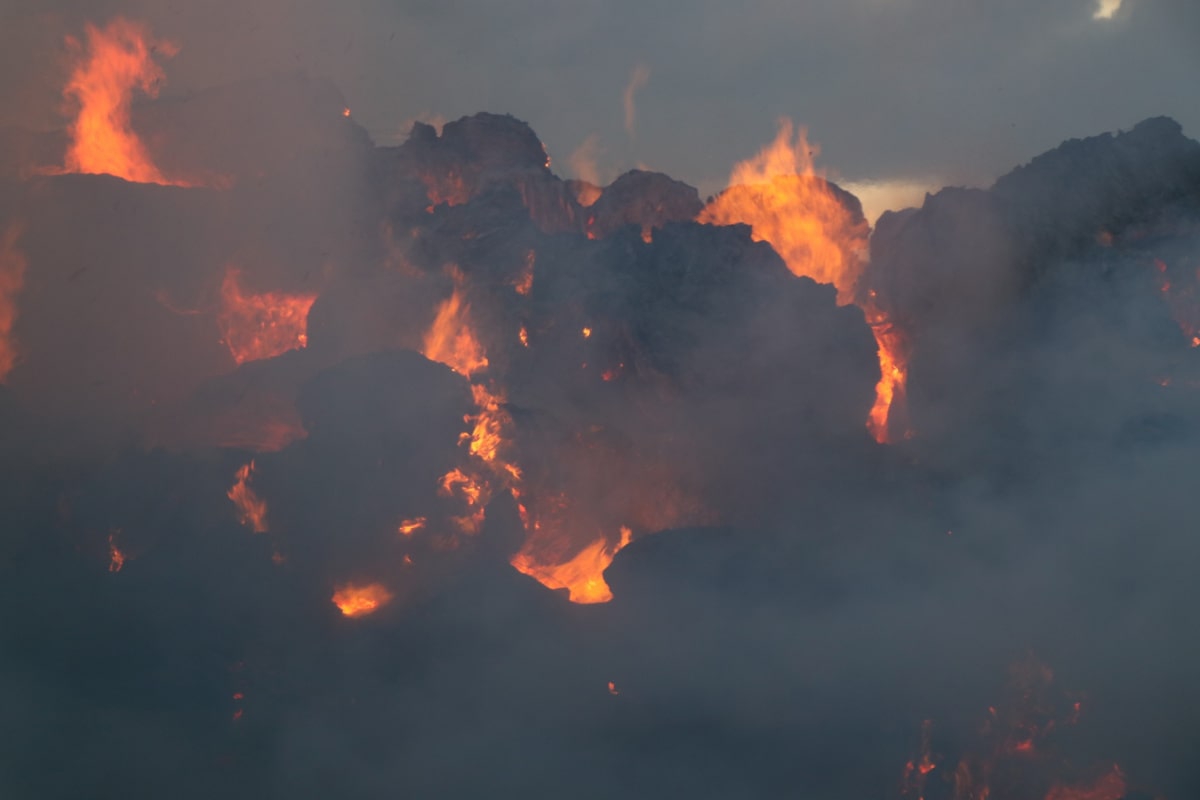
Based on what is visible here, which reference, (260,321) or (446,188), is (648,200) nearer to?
(446,188)

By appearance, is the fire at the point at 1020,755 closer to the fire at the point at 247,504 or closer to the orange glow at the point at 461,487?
the orange glow at the point at 461,487

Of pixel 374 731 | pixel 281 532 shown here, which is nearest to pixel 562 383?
pixel 281 532

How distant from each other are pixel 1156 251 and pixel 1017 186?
214 cm

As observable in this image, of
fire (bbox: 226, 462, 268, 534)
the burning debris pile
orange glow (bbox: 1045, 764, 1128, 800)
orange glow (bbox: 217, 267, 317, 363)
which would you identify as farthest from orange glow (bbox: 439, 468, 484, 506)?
orange glow (bbox: 1045, 764, 1128, 800)

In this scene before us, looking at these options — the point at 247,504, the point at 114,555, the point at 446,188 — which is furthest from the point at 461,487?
the point at 446,188

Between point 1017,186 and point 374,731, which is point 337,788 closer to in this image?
point 374,731

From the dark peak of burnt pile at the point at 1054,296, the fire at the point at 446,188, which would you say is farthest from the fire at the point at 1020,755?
the fire at the point at 446,188

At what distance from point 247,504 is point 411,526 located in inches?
85.9

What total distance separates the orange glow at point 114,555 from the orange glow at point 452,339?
493 cm

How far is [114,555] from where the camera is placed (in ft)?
40.9

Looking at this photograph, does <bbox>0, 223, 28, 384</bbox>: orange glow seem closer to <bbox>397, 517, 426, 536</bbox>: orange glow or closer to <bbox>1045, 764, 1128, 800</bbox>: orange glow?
<bbox>397, 517, 426, 536</bbox>: orange glow

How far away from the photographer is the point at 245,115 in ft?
45.4

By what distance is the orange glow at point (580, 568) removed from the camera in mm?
13109

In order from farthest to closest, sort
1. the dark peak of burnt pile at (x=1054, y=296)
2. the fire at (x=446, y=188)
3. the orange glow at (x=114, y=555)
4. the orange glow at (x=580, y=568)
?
the fire at (x=446, y=188), the orange glow at (x=580, y=568), the dark peak of burnt pile at (x=1054, y=296), the orange glow at (x=114, y=555)
